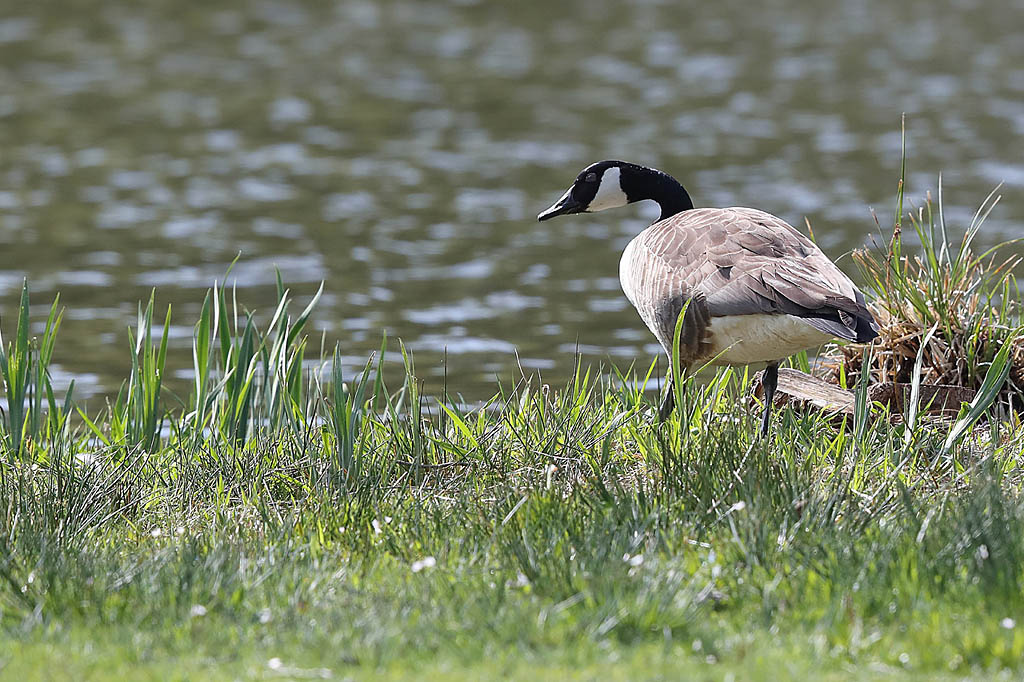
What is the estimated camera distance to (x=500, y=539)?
16.6 feet

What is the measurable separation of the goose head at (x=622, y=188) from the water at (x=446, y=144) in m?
0.90

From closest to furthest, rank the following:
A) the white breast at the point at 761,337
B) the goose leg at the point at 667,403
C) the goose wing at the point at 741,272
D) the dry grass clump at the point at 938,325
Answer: the goose wing at the point at 741,272 < the white breast at the point at 761,337 < the goose leg at the point at 667,403 < the dry grass clump at the point at 938,325

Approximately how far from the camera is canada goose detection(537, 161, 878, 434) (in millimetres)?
5910

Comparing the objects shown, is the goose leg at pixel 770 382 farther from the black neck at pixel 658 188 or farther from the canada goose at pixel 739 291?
the black neck at pixel 658 188

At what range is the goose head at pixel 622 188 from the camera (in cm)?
785

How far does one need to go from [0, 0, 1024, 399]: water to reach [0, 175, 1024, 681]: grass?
2395 millimetres

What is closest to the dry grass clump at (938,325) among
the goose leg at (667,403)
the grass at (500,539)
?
the grass at (500,539)

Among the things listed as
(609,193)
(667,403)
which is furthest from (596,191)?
(667,403)

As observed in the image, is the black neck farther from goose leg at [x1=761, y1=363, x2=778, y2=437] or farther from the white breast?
the white breast

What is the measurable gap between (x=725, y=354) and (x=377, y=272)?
18.7 ft

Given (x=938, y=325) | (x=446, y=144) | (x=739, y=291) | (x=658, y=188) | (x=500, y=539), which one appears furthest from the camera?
(x=446, y=144)

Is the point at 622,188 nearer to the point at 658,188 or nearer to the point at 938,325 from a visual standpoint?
the point at 658,188

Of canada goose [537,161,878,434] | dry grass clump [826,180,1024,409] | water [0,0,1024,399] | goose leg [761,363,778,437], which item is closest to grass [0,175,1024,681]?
dry grass clump [826,180,1024,409]

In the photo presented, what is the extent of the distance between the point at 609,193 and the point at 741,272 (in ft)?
6.12
